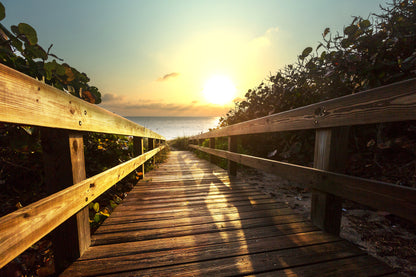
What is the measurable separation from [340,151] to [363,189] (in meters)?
0.36

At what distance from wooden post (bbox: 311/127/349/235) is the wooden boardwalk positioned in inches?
4.3

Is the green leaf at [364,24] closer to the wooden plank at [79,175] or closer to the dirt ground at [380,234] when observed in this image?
the dirt ground at [380,234]

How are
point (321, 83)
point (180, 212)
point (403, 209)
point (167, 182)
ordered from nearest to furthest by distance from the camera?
1. point (403, 209)
2. point (180, 212)
3. point (167, 182)
4. point (321, 83)

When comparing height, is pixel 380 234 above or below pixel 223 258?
below

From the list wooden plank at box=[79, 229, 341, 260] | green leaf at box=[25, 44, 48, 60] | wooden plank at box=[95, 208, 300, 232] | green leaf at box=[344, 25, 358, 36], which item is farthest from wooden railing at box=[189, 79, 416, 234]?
green leaf at box=[344, 25, 358, 36]

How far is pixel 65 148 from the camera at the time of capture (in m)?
1.11

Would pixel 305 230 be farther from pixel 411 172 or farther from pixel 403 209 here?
pixel 411 172

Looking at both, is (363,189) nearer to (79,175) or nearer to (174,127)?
(79,175)

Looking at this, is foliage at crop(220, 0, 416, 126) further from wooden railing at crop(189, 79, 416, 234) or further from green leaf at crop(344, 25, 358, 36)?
wooden railing at crop(189, 79, 416, 234)

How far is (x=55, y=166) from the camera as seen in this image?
1.10 metres

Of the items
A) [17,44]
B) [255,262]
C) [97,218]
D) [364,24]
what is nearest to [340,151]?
[255,262]

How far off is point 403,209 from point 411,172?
2260mm

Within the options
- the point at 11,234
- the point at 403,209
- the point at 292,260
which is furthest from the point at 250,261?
the point at 11,234

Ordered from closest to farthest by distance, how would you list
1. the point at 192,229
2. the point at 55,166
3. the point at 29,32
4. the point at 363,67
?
the point at 55,166 → the point at 29,32 → the point at 192,229 → the point at 363,67
